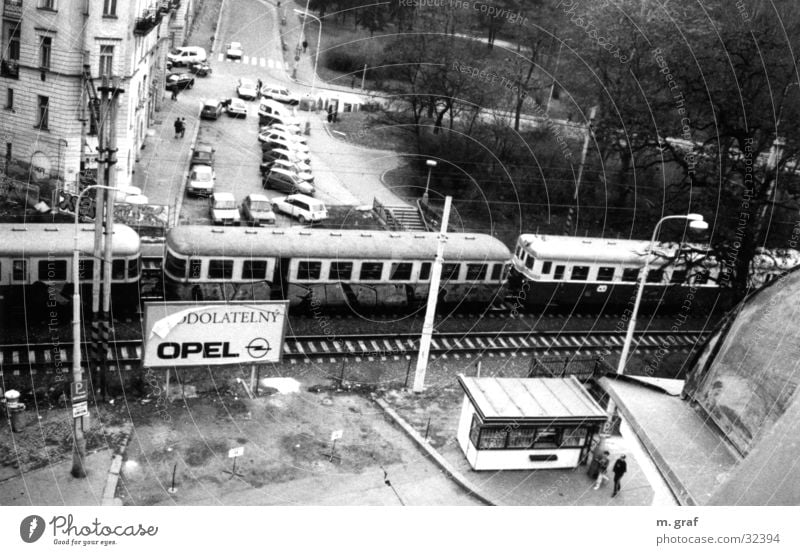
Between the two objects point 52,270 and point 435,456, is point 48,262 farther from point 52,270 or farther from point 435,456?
point 435,456

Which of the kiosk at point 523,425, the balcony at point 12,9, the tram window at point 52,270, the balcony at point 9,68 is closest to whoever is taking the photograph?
the kiosk at point 523,425

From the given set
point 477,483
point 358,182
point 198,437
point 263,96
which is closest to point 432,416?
point 477,483

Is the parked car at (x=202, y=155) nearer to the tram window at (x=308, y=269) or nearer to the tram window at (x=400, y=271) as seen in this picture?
the tram window at (x=308, y=269)

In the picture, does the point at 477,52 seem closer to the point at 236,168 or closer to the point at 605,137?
the point at 605,137

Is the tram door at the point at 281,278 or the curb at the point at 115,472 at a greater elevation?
the tram door at the point at 281,278

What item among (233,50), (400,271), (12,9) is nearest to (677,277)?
(400,271)

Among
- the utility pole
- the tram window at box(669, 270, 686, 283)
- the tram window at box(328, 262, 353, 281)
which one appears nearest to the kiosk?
the utility pole

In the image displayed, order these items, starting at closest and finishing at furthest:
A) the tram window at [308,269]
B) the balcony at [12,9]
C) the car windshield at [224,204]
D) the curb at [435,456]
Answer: the curb at [435,456] < the balcony at [12,9] < the tram window at [308,269] < the car windshield at [224,204]

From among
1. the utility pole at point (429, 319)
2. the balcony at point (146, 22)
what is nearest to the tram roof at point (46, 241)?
the utility pole at point (429, 319)

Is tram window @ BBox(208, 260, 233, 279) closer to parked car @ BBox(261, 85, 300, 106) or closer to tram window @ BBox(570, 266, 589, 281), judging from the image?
tram window @ BBox(570, 266, 589, 281)
